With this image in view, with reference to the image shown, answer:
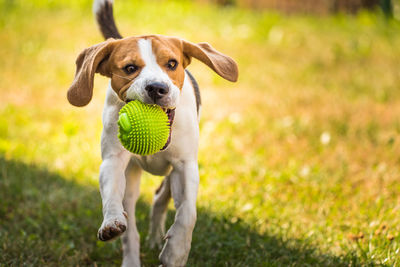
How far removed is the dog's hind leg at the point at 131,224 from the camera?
3.31 metres

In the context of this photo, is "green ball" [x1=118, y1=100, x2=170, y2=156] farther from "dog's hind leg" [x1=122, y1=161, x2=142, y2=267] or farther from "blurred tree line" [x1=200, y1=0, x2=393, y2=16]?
"blurred tree line" [x1=200, y1=0, x2=393, y2=16]

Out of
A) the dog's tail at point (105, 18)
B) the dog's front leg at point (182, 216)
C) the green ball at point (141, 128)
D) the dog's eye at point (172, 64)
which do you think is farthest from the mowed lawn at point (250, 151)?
the dog's tail at point (105, 18)

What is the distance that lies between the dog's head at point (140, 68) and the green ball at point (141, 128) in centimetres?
7

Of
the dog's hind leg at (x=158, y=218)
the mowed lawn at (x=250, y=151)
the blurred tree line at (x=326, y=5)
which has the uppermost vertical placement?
the dog's hind leg at (x=158, y=218)

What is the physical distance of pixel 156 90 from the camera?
8.79ft

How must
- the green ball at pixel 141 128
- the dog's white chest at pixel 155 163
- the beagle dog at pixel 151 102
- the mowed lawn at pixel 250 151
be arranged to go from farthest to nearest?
1. the mowed lawn at pixel 250 151
2. the dog's white chest at pixel 155 163
3. the beagle dog at pixel 151 102
4. the green ball at pixel 141 128

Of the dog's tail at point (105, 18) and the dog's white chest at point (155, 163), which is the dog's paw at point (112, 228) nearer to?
the dog's white chest at point (155, 163)

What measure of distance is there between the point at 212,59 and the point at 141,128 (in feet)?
2.57

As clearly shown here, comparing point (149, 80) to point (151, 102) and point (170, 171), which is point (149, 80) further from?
point (170, 171)

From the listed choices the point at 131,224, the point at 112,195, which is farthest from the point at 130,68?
the point at 131,224

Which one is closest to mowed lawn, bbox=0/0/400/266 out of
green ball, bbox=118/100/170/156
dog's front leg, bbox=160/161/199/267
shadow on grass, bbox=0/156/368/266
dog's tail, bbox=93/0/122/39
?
shadow on grass, bbox=0/156/368/266

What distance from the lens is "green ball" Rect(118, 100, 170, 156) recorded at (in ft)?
8.70

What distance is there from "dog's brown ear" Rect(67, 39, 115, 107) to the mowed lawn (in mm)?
1088

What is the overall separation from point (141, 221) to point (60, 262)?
34.6 inches
